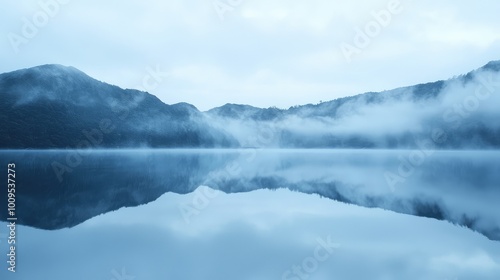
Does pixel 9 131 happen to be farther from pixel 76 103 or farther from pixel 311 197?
pixel 311 197

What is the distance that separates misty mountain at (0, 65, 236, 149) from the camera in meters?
109

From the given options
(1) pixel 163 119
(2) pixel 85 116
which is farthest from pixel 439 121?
(2) pixel 85 116

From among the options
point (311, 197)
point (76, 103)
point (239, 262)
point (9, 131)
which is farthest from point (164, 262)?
point (76, 103)

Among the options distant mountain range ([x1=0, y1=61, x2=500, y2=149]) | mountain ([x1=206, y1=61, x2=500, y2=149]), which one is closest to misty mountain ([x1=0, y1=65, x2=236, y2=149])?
distant mountain range ([x1=0, y1=61, x2=500, y2=149])

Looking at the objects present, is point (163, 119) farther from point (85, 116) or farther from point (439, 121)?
point (439, 121)

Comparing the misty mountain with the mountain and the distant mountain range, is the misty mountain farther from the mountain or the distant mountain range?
the mountain

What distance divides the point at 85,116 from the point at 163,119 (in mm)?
38291

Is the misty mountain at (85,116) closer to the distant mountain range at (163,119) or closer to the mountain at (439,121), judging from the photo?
the distant mountain range at (163,119)

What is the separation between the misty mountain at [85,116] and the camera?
109375mm

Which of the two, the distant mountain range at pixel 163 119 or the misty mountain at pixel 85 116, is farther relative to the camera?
the distant mountain range at pixel 163 119

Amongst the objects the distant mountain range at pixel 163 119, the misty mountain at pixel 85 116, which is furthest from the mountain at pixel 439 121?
the misty mountain at pixel 85 116

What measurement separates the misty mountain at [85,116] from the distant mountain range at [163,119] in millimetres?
273

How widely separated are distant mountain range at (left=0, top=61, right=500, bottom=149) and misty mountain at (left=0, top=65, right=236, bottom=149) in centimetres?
27

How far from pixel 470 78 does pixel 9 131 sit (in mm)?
171660
